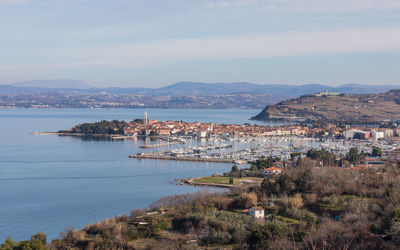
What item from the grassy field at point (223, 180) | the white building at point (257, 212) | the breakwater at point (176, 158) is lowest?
the breakwater at point (176, 158)

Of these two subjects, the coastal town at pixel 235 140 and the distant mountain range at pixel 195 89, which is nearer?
the coastal town at pixel 235 140

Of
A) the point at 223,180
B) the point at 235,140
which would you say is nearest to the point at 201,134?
the point at 235,140

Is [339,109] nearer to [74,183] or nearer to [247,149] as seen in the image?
[247,149]

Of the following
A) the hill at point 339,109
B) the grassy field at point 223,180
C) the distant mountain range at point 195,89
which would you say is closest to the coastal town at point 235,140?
the grassy field at point 223,180

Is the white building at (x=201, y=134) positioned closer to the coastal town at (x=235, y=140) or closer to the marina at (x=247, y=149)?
the coastal town at (x=235, y=140)

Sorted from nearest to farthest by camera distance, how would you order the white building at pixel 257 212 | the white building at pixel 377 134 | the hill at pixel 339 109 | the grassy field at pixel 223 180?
the white building at pixel 257 212 < the grassy field at pixel 223 180 < the white building at pixel 377 134 < the hill at pixel 339 109

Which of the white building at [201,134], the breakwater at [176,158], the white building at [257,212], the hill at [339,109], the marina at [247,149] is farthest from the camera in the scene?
the hill at [339,109]
